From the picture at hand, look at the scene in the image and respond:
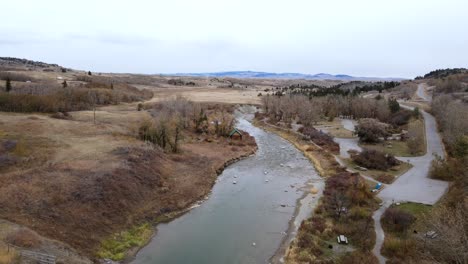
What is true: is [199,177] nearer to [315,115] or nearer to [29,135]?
[29,135]

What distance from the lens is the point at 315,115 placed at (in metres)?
71.1

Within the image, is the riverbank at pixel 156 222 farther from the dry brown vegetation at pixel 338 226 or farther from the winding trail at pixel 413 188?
the winding trail at pixel 413 188

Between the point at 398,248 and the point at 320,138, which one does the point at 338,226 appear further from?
the point at 320,138

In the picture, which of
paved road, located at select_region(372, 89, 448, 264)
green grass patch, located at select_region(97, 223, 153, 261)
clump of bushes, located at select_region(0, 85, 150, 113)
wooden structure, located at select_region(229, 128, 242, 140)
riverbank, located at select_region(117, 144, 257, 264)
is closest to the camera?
green grass patch, located at select_region(97, 223, 153, 261)

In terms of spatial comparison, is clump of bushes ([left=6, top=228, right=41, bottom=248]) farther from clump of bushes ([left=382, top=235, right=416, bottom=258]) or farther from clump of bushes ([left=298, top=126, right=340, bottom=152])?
clump of bushes ([left=298, top=126, right=340, bottom=152])

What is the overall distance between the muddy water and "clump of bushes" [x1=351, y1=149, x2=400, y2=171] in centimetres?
584

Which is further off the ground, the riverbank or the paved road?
the paved road

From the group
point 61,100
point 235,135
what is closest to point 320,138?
point 235,135

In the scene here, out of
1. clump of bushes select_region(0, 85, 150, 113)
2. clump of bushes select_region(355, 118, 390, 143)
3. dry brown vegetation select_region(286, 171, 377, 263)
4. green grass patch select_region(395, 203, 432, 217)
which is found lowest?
dry brown vegetation select_region(286, 171, 377, 263)

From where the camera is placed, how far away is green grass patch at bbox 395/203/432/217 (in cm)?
2757

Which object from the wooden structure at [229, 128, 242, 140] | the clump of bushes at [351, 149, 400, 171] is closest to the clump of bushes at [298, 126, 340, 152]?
the clump of bushes at [351, 149, 400, 171]

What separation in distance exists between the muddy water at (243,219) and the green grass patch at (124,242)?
0.84m

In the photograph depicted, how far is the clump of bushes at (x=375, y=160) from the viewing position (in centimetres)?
4034

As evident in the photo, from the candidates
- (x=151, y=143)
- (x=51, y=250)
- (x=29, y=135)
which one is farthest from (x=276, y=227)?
(x=29, y=135)
